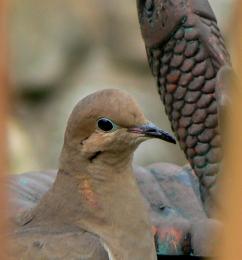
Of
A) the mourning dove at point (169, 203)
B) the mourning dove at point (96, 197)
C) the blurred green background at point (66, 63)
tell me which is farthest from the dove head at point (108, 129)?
the blurred green background at point (66, 63)

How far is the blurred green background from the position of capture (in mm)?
7250

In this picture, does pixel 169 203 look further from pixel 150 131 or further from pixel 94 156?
pixel 150 131

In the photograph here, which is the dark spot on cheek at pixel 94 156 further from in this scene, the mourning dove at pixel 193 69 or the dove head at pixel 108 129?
the mourning dove at pixel 193 69

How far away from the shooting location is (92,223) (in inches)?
105

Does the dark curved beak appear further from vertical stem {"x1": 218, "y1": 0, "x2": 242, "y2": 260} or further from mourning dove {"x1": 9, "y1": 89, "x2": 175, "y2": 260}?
vertical stem {"x1": 218, "y1": 0, "x2": 242, "y2": 260}

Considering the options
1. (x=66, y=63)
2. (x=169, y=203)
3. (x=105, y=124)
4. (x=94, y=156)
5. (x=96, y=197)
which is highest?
(x=105, y=124)

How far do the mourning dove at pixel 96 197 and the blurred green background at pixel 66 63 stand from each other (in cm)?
434

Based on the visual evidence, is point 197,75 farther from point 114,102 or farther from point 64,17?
point 64,17

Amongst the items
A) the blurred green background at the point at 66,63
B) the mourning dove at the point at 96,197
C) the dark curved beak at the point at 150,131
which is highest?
the dark curved beak at the point at 150,131

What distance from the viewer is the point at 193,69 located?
9.50ft

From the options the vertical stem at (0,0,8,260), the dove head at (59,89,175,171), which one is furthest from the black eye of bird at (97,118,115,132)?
the vertical stem at (0,0,8,260)

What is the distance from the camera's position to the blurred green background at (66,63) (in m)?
7.25

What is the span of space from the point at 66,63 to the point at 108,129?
16.3 feet

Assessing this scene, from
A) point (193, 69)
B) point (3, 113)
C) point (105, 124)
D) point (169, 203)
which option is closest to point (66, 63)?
point (169, 203)
